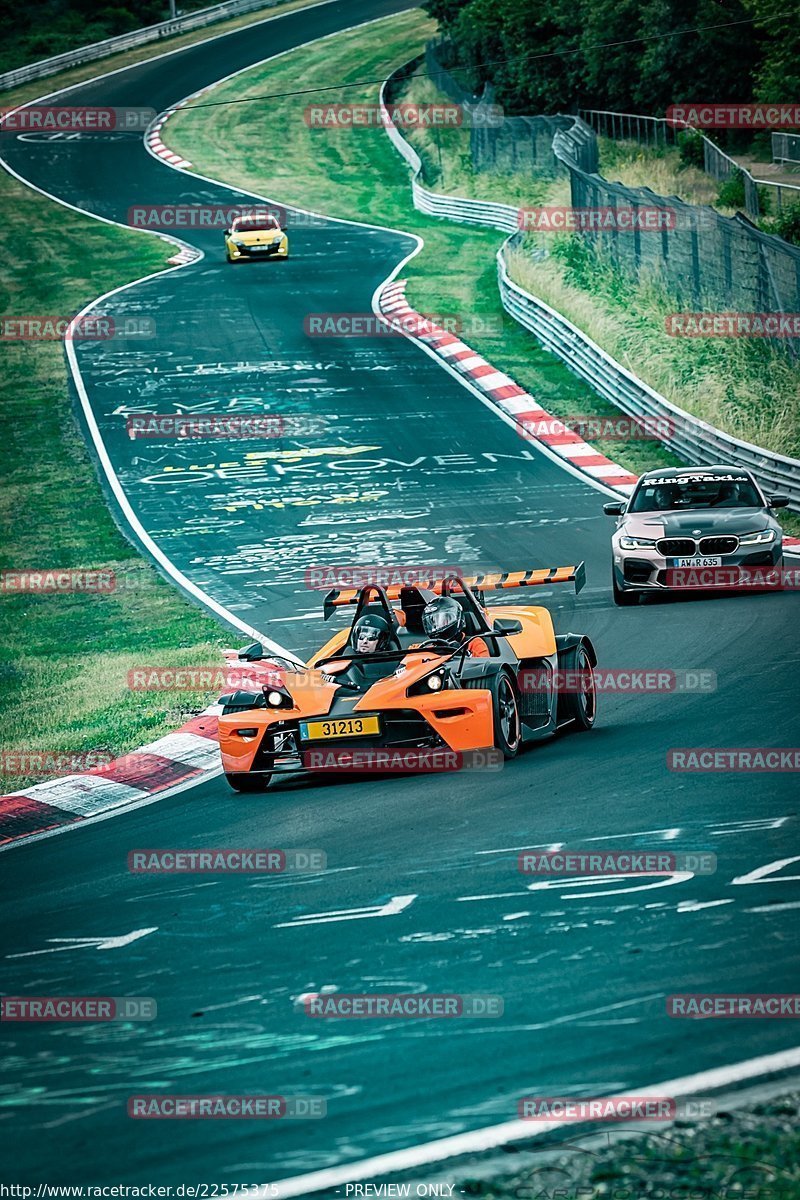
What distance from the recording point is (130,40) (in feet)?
265

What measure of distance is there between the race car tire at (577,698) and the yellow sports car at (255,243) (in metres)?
32.5

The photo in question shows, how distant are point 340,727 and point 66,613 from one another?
8.70 m

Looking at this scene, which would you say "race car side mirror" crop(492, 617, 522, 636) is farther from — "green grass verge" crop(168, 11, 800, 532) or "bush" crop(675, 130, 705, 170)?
"bush" crop(675, 130, 705, 170)

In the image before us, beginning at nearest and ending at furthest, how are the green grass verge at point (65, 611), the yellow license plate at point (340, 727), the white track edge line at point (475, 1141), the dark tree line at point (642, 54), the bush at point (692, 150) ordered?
the white track edge line at point (475, 1141)
the yellow license plate at point (340, 727)
the green grass verge at point (65, 611)
the bush at point (692, 150)
the dark tree line at point (642, 54)

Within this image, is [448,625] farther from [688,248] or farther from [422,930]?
[688,248]

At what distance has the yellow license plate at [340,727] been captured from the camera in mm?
10953

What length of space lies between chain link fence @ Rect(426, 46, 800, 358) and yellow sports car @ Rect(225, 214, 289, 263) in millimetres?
7646

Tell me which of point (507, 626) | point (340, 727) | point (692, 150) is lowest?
point (340, 727)

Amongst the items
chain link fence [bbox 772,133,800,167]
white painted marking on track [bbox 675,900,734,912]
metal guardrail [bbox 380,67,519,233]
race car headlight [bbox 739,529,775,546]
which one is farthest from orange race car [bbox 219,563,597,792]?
metal guardrail [bbox 380,67,519,233]

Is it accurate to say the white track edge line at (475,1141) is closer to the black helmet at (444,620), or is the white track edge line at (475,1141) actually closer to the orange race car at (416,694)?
the orange race car at (416,694)

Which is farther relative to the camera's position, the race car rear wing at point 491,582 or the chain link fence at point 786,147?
the chain link fence at point 786,147

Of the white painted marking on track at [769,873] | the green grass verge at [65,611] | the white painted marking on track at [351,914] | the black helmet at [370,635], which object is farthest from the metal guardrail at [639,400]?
the white painted marking on track at [351,914]

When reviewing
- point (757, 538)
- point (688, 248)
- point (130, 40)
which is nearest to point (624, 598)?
point (757, 538)

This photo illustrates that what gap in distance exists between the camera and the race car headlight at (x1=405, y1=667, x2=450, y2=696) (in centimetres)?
1105
